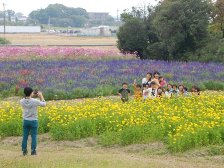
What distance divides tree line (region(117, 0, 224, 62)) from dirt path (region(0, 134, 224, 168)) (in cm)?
2330

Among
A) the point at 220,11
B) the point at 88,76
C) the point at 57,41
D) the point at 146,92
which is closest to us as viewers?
the point at 146,92

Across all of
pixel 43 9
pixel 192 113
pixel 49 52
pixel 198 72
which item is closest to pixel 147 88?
pixel 192 113

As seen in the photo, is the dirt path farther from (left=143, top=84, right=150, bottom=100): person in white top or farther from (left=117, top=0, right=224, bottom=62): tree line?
(left=117, top=0, right=224, bottom=62): tree line

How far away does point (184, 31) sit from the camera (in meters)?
36.4

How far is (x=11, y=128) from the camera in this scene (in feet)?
45.7

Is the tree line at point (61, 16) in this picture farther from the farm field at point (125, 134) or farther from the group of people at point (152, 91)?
the group of people at point (152, 91)

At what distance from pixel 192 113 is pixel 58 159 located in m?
4.92

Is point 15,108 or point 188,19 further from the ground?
point 188,19

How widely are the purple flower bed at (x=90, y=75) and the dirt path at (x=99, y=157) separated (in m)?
8.72

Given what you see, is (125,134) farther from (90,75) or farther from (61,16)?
(61,16)

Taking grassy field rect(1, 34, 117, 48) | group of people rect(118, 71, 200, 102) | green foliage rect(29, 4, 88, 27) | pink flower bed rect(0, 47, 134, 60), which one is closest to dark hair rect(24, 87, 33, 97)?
group of people rect(118, 71, 200, 102)

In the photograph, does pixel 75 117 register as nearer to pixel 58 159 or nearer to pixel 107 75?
pixel 58 159

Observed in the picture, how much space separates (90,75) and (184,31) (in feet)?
43.3

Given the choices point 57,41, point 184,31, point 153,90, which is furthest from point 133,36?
point 57,41
